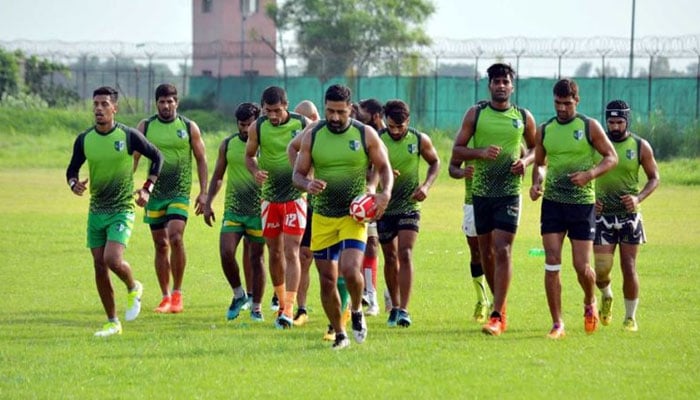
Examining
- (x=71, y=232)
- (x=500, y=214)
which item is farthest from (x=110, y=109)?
(x=71, y=232)

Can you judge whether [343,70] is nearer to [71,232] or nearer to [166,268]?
[71,232]

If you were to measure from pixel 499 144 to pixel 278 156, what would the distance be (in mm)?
2283

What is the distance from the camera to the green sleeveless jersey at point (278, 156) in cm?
1493

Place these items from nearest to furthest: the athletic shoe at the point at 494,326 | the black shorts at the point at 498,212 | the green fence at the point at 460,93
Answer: the athletic shoe at the point at 494,326 < the black shorts at the point at 498,212 < the green fence at the point at 460,93

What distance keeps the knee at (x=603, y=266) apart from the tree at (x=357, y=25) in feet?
203

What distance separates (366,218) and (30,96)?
55.8m

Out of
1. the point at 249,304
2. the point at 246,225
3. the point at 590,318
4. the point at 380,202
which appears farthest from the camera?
the point at 249,304

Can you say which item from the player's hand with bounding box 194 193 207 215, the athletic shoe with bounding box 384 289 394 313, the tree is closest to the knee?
the athletic shoe with bounding box 384 289 394 313

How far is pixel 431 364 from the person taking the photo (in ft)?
39.3

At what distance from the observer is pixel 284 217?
14.9m

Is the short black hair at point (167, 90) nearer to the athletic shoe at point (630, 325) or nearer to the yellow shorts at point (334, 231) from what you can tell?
the yellow shorts at point (334, 231)

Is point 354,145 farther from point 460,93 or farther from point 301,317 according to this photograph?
point 460,93

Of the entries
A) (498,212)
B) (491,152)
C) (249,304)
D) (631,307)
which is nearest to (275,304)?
(249,304)

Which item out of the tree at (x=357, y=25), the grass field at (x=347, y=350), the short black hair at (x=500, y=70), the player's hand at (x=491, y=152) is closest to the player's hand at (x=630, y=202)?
the grass field at (x=347, y=350)
